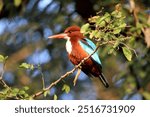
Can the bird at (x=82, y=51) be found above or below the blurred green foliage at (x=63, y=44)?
above

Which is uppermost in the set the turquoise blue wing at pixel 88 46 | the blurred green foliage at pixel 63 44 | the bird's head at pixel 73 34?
the bird's head at pixel 73 34

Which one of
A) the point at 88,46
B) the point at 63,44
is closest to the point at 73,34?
the point at 88,46

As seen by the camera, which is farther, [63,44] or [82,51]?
[63,44]

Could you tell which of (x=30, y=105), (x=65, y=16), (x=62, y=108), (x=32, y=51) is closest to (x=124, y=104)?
(x=62, y=108)

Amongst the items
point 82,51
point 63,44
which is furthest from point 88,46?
point 63,44

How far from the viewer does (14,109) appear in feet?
7.99

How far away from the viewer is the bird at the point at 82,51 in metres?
2.12

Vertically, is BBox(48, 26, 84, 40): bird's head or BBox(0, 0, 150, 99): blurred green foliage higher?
BBox(48, 26, 84, 40): bird's head

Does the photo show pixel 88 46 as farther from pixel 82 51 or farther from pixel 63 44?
pixel 63 44

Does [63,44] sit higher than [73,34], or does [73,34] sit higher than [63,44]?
[73,34]

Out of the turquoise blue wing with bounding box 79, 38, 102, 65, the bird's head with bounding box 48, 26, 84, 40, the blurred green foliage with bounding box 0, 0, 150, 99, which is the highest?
the bird's head with bounding box 48, 26, 84, 40

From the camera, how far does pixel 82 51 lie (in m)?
2.12

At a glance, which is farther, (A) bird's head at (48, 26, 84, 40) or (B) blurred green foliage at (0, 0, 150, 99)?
(B) blurred green foliage at (0, 0, 150, 99)

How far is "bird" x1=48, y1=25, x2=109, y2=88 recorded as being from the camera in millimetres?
2115
